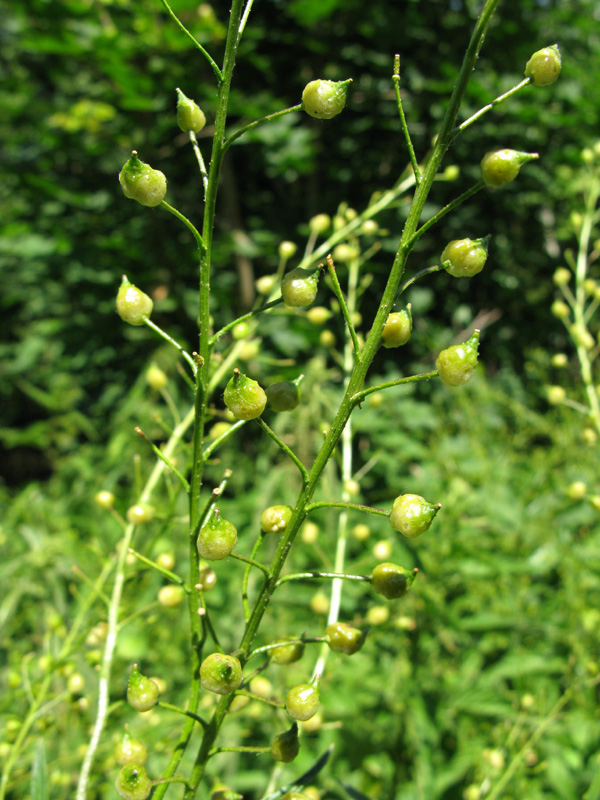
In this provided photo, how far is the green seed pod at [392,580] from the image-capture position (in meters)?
0.32

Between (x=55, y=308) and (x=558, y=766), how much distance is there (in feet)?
7.84

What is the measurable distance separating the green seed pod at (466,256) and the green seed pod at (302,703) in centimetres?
23

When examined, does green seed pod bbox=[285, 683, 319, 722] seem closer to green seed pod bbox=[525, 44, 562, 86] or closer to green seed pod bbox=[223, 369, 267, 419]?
green seed pod bbox=[223, 369, 267, 419]

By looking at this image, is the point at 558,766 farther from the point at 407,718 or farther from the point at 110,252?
the point at 110,252

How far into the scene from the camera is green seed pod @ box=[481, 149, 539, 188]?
284mm

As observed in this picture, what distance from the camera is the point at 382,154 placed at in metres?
2.32

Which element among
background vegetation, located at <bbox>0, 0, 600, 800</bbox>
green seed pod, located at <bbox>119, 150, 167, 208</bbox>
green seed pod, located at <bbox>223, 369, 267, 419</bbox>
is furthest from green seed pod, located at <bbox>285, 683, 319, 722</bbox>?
background vegetation, located at <bbox>0, 0, 600, 800</bbox>

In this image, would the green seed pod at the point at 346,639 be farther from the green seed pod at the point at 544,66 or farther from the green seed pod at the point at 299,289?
the green seed pod at the point at 544,66

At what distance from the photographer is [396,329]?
1.04 ft

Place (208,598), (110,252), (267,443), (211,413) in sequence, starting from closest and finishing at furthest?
(211,413) → (208,598) → (267,443) → (110,252)

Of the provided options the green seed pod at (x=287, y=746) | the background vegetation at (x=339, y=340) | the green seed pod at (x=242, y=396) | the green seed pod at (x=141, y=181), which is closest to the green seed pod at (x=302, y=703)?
the green seed pod at (x=287, y=746)

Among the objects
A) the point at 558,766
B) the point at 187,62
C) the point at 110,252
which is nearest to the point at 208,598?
the point at 558,766

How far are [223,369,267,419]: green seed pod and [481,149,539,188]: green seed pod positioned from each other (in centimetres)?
14

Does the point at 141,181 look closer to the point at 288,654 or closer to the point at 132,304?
the point at 132,304
